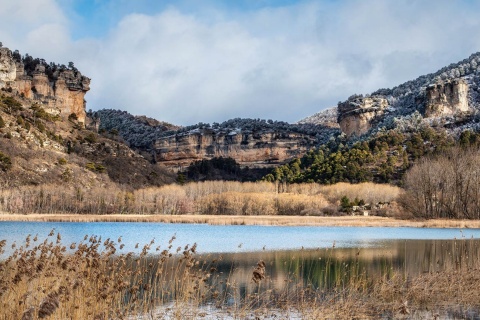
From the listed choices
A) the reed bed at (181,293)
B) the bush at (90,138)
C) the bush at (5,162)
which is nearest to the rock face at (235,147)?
the bush at (90,138)

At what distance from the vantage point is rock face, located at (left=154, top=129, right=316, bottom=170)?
193m

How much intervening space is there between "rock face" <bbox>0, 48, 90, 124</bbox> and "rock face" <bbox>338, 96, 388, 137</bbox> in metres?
68.5

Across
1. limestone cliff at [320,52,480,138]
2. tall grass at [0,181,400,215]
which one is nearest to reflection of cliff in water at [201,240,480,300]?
tall grass at [0,181,400,215]

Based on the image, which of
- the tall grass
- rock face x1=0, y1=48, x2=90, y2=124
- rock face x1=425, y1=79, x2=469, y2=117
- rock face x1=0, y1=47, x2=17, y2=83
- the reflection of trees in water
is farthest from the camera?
rock face x1=0, y1=48, x2=90, y2=124

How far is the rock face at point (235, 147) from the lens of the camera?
633 ft

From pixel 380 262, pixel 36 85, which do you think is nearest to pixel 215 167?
pixel 36 85

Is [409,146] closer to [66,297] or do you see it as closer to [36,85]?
[36,85]

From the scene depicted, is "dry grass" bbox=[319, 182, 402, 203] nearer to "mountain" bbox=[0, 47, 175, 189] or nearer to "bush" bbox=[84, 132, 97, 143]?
"mountain" bbox=[0, 47, 175, 189]

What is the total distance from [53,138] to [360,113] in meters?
79.0

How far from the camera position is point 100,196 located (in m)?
86.5

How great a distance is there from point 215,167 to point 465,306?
161199 mm

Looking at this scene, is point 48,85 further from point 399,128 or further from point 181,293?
point 181,293

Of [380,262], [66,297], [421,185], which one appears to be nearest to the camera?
[66,297]

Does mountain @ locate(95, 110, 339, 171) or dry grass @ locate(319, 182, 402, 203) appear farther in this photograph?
mountain @ locate(95, 110, 339, 171)
